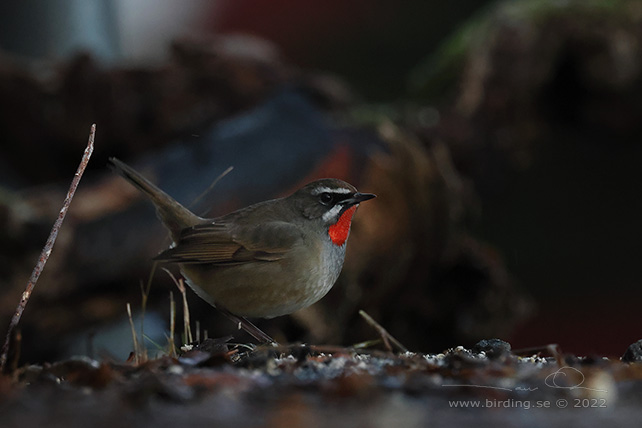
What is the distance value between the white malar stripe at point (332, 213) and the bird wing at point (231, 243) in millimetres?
147

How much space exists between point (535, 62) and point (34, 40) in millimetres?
5729

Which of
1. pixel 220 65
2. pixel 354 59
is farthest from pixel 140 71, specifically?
pixel 354 59

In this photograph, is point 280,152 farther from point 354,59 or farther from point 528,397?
point 354,59

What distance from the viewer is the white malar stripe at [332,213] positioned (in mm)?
3777

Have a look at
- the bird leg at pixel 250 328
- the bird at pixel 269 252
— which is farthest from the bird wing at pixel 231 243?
the bird leg at pixel 250 328

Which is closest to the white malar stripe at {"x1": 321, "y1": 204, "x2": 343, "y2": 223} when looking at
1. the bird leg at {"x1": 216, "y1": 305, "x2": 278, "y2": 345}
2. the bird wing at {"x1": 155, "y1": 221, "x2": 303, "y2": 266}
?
the bird wing at {"x1": 155, "y1": 221, "x2": 303, "y2": 266}

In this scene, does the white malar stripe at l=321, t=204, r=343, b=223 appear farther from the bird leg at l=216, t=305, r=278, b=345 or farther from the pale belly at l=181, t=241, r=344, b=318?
the bird leg at l=216, t=305, r=278, b=345

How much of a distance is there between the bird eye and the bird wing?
180mm

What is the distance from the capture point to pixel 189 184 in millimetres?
6164

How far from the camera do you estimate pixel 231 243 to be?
3.87 meters

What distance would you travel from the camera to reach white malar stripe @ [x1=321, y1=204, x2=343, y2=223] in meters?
3.78

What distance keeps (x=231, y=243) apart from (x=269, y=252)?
23 centimetres

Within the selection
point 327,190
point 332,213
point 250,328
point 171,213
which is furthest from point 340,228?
point 171,213

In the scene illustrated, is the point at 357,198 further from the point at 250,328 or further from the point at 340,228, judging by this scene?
the point at 250,328
